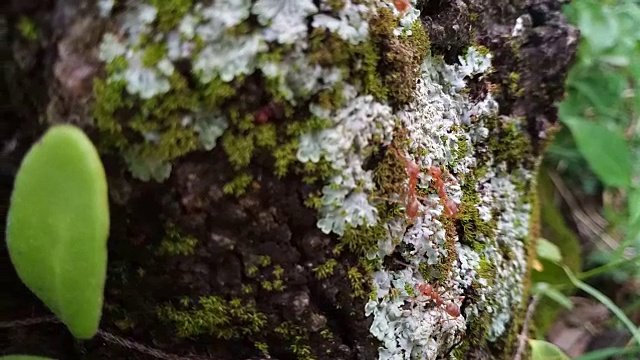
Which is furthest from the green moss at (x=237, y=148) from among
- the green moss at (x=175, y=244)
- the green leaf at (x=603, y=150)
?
the green leaf at (x=603, y=150)

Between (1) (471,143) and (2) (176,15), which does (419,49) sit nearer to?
(1) (471,143)

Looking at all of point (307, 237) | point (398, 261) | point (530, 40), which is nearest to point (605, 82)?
point (530, 40)

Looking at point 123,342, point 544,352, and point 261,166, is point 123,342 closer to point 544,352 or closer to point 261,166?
point 261,166

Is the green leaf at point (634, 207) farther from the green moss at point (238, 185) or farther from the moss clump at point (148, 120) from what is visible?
the moss clump at point (148, 120)

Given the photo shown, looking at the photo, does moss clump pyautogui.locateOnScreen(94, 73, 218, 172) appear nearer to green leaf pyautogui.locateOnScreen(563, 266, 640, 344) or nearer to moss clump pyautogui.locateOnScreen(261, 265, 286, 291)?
moss clump pyautogui.locateOnScreen(261, 265, 286, 291)

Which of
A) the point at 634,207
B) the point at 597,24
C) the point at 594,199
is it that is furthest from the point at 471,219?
the point at 594,199

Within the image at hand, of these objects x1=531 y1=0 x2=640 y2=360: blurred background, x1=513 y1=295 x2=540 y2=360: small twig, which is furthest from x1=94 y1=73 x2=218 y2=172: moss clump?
x1=531 y1=0 x2=640 y2=360: blurred background
